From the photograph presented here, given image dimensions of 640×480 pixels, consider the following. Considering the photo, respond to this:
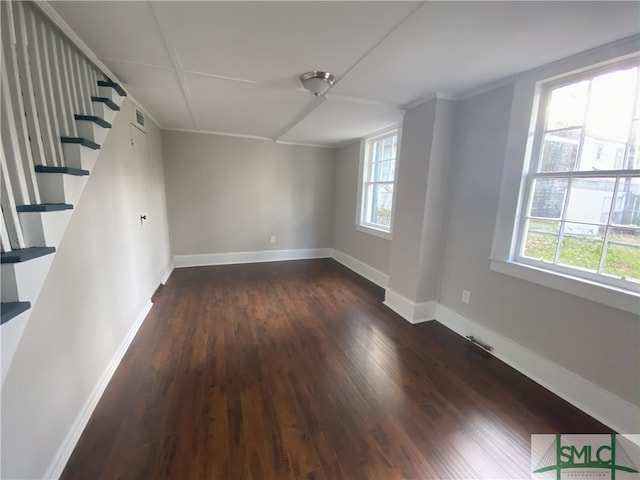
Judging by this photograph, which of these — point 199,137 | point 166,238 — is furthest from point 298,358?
point 199,137

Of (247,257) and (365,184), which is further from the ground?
(365,184)

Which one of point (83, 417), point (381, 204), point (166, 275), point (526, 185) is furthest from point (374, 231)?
point (83, 417)

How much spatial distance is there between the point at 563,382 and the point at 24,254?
306cm

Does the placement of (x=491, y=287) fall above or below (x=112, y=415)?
above

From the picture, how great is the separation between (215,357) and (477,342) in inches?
89.7

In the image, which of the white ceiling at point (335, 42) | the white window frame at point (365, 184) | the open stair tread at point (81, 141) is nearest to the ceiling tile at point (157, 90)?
the white ceiling at point (335, 42)

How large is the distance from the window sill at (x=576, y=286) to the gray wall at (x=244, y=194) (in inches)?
136

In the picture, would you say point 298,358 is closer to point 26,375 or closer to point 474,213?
point 26,375

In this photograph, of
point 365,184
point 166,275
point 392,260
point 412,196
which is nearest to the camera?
point 412,196

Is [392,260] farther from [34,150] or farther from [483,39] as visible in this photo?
[34,150]

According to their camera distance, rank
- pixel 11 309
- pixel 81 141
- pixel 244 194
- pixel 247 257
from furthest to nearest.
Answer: pixel 247 257 → pixel 244 194 → pixel 81 141 → pixel 11 309

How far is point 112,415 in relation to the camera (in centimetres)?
157

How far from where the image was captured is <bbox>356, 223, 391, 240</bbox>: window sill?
3.72 m

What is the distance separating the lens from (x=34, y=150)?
126 cm
